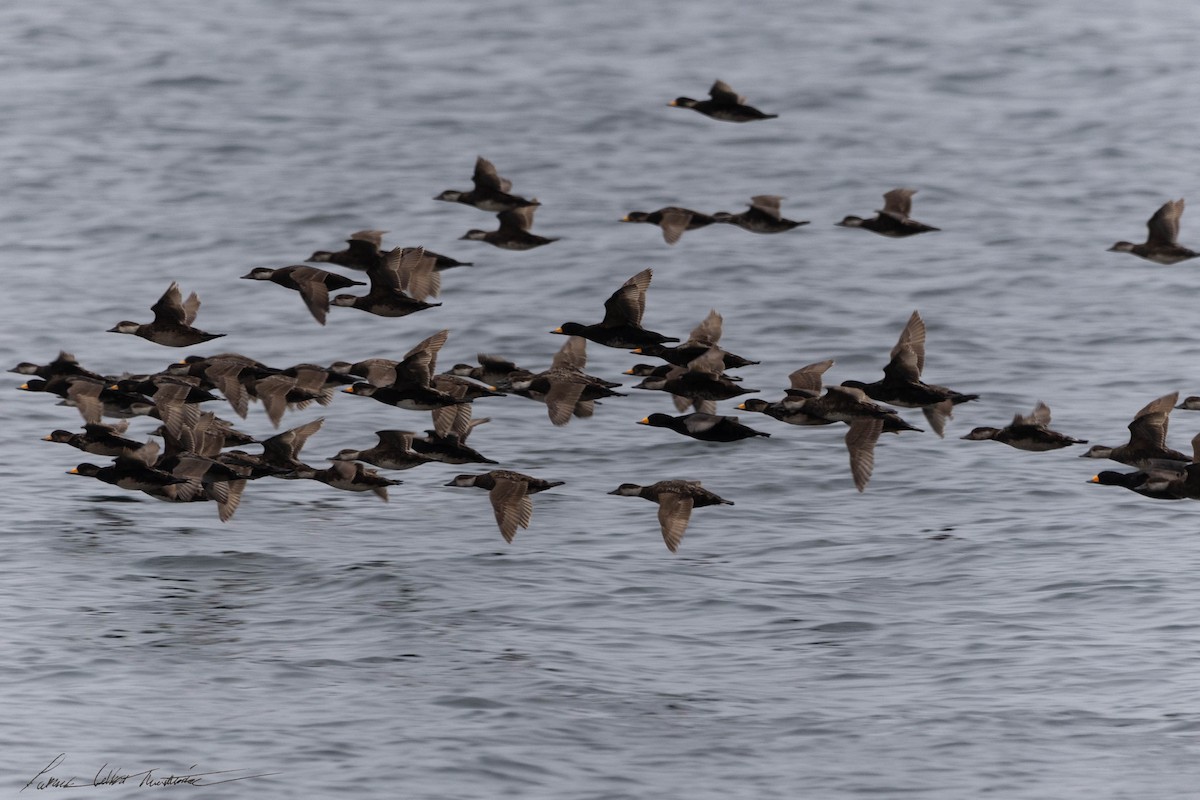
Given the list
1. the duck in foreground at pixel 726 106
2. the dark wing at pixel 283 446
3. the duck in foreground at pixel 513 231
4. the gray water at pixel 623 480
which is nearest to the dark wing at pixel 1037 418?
the gray water at pixel 623 480

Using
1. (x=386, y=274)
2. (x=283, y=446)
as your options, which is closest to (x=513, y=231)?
(x=386, y=274)

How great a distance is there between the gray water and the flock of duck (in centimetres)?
167

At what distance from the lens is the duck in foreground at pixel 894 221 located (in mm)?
25875

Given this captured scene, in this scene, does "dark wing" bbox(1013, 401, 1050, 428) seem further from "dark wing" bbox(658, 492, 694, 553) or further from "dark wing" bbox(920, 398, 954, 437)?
"dark wing" bbox(658, 492, 694, 553)

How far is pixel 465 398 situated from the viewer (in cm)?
2339

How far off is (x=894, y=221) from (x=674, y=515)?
6.94 metres

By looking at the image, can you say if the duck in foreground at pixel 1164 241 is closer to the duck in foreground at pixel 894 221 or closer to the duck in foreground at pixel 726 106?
the duck in foreground at pixel 894 221

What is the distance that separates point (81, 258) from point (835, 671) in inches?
1075

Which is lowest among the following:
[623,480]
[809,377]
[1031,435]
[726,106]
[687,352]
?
[623,480]

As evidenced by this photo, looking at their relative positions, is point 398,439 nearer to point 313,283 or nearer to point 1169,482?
point 313,283

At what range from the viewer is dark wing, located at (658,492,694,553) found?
20.8 m

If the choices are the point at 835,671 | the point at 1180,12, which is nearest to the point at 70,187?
the point at 835,671

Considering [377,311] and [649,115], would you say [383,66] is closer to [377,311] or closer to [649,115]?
[649,115]
